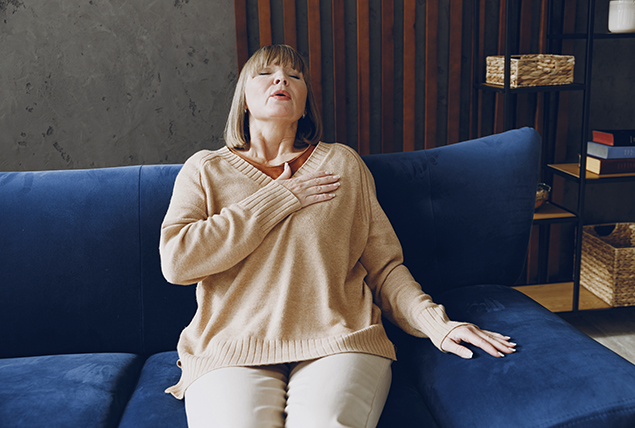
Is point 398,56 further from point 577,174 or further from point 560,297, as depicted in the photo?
point 560,297

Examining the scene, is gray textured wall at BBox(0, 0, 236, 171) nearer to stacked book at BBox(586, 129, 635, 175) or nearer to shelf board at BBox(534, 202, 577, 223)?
shelf board at BBox(534, 202, 577, 223)

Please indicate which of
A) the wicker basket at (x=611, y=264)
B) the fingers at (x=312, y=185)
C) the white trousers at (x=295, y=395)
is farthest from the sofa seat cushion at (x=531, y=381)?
the wicker basket at (x=611, y=264)

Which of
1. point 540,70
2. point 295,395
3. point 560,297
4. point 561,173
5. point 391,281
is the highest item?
point 540,70

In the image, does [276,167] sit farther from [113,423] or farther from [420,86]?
[420,86]

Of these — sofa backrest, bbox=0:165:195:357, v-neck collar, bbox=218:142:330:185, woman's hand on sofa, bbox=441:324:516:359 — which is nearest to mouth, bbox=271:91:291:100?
v-neck collar, bbox=218:142:330:185

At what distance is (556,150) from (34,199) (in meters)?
2.28

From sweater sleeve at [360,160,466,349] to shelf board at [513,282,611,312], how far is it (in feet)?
4.27

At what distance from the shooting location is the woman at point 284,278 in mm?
1176

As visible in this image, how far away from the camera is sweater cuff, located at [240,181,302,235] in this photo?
4.47 ft

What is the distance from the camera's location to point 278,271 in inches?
53.6

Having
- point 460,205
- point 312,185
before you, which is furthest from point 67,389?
point 460,205

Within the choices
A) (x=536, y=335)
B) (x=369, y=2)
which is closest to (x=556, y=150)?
→ (x=369, y=2)

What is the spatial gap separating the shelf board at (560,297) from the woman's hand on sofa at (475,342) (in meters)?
1.29

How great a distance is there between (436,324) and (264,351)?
16.6 inches
